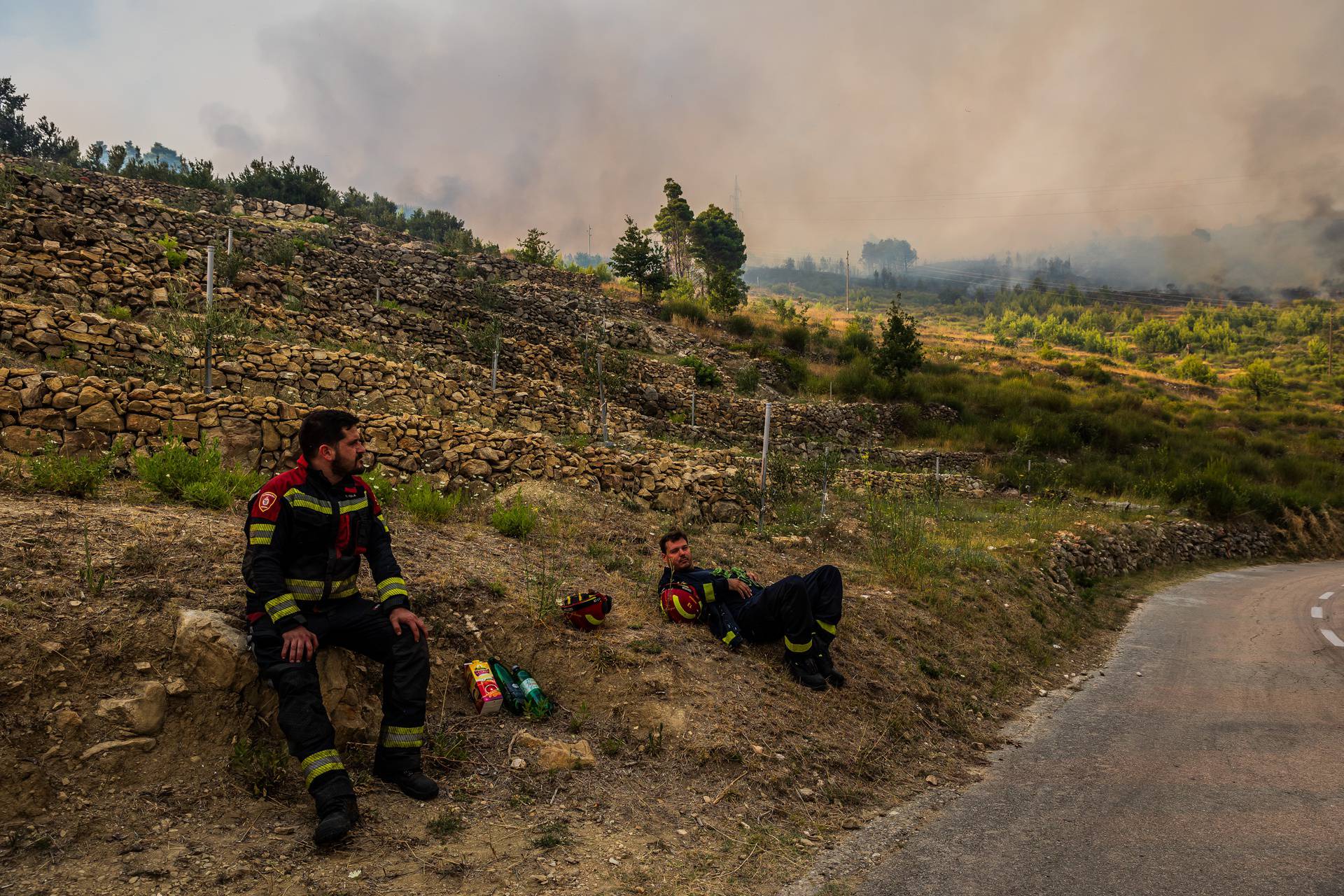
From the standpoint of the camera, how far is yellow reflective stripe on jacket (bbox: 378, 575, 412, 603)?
3.98 meters

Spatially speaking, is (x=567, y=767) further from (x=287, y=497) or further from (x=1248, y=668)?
(x=1248, y=668)

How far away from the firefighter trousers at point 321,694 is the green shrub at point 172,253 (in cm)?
1522

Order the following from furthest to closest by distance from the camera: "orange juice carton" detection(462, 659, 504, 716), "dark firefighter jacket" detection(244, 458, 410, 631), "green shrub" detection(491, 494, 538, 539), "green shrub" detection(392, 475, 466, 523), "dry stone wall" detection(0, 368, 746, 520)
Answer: "green shrub" detection(491, 494, 538, 539)
"green shrub" detection(392, 475, 466, 523)
"dry stone wall" detection(0, 368, 746, 520)
"orange juice carton" detection(462, 659, 504, 716)
"dark firefighter jacket" detection(244, 458, 410, 631)

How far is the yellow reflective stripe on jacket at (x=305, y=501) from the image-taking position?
3754 millimetres

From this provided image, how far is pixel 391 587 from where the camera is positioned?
404 centimetres

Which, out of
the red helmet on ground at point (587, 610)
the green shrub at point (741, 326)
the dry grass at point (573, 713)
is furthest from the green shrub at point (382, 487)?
the green shrub at point (741, 326)

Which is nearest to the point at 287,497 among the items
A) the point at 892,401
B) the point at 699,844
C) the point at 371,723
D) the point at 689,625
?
the point at 371,723

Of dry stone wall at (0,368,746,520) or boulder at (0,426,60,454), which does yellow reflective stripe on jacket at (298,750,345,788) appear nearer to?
dry stone wall at (0,368,746,520)

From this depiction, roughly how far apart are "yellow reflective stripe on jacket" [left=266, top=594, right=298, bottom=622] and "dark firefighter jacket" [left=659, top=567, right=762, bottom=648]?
10.6 feet

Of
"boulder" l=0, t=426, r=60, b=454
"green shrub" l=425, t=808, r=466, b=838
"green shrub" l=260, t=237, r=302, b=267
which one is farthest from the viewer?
"green shrub" l=260, t=237, r=302, b=267

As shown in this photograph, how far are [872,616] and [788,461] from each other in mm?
5998

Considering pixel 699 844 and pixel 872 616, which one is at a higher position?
pixel 872 616

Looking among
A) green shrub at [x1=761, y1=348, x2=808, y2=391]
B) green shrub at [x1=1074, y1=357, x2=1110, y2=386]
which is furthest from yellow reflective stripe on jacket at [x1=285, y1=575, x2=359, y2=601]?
green shrub at [x1=1074, y1=357, x2=1110, y2=386]

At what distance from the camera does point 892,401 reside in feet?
98.4
